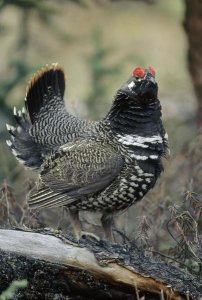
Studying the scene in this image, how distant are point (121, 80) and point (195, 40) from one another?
286cm

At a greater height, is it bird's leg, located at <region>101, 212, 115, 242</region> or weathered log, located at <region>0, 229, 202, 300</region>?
bird's leg, located at <region>101, 212, 115, 242</region>

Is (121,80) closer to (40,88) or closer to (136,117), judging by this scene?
(40,88)

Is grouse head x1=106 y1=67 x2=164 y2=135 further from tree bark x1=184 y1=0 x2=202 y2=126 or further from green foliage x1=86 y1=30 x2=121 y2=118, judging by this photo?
green foliage x1=86 y1=30 x2=121 y2=118

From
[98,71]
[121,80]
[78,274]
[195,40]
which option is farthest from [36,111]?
[121,80]

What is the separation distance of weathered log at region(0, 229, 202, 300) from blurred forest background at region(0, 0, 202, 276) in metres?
0.56

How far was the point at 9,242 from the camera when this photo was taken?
5746 millimetres

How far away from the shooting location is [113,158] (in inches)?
263

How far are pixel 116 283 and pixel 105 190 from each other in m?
1.19

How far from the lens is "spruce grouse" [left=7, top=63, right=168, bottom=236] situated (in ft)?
21.9

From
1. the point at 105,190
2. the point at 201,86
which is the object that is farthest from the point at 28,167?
the point at 201,86

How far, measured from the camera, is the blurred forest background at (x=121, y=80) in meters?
7.06

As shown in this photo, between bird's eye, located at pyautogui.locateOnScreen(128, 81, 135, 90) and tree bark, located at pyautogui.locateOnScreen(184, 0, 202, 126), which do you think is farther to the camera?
tree bark, located at pyautogui.locateOnScreen(184, 0, 202, 126)

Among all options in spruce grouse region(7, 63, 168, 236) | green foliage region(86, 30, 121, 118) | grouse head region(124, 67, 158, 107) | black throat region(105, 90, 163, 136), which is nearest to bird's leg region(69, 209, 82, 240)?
spruce grouse region(7, 63, 168, 236)

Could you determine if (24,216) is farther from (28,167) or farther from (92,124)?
(92,124)
